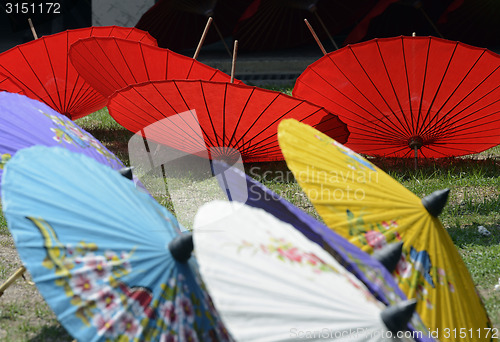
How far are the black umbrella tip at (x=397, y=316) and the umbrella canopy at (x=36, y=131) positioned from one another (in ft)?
4.05

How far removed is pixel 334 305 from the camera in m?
1.41

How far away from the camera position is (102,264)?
1.60 metres

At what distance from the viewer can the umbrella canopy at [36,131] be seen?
214 cm

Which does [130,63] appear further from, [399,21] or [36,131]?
[399,21]

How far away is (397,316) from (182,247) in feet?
1.75

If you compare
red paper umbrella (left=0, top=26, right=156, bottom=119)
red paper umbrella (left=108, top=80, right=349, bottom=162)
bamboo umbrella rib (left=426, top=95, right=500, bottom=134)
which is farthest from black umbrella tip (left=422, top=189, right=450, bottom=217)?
red paper umbrella (left=0, top=26, right=156, bottom=119)

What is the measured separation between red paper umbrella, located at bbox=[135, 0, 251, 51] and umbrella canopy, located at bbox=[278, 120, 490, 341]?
149 inches

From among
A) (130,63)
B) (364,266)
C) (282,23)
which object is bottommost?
(364,266)

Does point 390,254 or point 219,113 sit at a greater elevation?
point 219,113

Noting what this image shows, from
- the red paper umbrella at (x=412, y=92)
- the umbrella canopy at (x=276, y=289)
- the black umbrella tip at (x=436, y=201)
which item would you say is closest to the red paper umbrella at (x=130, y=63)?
the red paper umbrella at (x=412, y=92)

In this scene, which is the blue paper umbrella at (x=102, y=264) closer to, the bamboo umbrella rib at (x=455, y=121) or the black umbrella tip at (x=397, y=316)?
the black umbrella tip at (x=397, y=316)

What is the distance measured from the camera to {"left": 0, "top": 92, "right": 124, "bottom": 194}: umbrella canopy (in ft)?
7.03

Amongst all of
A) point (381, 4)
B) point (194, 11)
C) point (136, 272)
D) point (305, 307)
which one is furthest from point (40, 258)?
point (381, 4)

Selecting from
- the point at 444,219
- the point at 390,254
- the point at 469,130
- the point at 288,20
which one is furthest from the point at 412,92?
the point at 288,20
